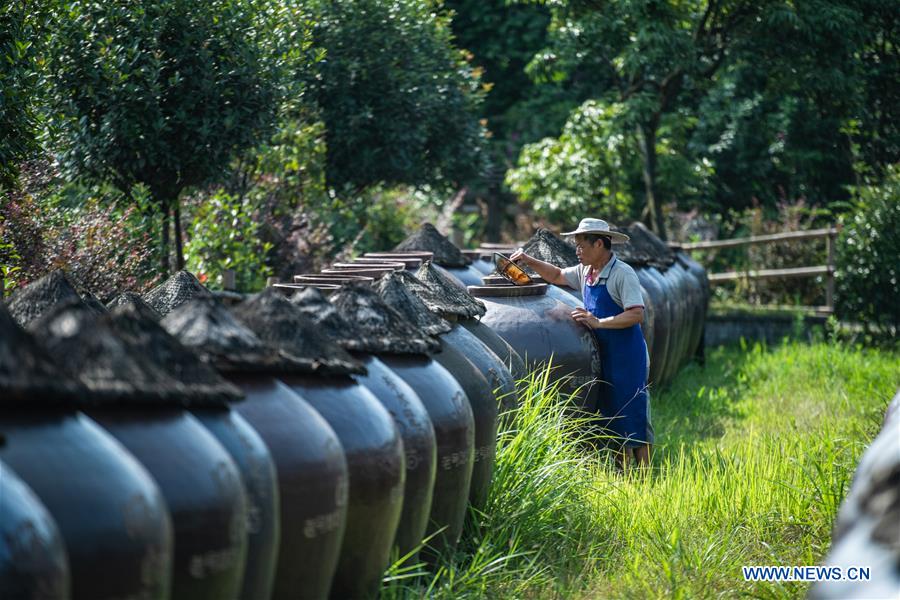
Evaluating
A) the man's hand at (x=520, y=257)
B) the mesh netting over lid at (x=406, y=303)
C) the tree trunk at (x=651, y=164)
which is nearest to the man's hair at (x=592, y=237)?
the man's hand at (x=520, y=257)

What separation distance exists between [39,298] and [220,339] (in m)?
1.20

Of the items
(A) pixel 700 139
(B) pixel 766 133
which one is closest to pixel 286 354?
(B) pixel 766 133

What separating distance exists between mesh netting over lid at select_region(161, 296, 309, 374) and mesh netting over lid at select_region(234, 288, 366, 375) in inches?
4.1

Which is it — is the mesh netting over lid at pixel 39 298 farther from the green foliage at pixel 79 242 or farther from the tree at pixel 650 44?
the tree at pixel 650 44

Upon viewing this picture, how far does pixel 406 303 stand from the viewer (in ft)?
16.6

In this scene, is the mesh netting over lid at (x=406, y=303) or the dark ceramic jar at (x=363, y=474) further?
the mesh netting over lid at (x=406, y=303)

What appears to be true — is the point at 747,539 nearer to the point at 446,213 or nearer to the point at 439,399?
the point at 439,399

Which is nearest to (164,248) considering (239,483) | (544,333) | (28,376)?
(544,333)

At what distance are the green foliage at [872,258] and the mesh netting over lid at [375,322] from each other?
1121 cm

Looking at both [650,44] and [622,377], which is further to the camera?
[650,44]

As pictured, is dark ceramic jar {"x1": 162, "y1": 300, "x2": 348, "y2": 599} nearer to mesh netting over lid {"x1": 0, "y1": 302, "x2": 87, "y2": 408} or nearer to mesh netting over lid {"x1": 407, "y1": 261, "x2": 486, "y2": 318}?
mesh netting over lid {"x1": 0, "y1": 302, "x2": 87, "y2": 408}

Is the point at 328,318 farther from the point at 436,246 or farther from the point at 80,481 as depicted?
the point at 436,246

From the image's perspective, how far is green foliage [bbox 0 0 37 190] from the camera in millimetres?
6539

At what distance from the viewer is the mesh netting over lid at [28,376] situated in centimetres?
279
